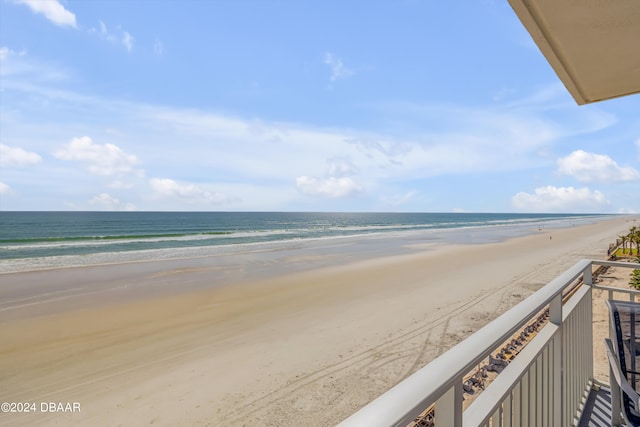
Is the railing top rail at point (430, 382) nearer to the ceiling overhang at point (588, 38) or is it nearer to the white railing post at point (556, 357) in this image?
the white railing post at point (556, 357)

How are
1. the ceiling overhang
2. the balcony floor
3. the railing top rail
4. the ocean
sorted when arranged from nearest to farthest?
the railing top rail
the ceiling overhang
the balcony floor
the ocean

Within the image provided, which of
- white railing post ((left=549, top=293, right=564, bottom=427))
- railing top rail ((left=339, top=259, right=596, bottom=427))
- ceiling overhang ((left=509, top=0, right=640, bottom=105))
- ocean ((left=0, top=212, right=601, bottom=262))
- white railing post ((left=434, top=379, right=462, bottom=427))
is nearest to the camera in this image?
railing top rail ((left=339, top=259, right=596, bottom=427))

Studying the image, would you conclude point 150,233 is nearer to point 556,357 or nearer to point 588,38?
point 556,357

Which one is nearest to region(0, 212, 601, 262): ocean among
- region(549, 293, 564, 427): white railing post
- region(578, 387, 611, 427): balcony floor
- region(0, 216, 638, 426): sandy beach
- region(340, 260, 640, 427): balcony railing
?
region(0, 216, 638, 426): sandy beach

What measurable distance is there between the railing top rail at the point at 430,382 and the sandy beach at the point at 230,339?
3.55 metres

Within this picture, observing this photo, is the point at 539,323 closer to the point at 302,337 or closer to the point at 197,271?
the point at 302,337

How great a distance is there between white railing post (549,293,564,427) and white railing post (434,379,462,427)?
50.8 inches

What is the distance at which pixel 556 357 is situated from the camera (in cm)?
180

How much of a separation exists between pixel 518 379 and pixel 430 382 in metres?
0.77

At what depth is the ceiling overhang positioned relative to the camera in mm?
1494

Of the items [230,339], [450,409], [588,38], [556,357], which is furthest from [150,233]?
[450,409]

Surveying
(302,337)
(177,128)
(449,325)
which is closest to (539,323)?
(449,325)

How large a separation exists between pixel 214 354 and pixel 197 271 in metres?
8.71

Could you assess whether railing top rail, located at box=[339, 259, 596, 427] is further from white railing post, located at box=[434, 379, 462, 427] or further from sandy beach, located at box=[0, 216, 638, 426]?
sandy beach, located at box=[0, 216, 638, 426]
